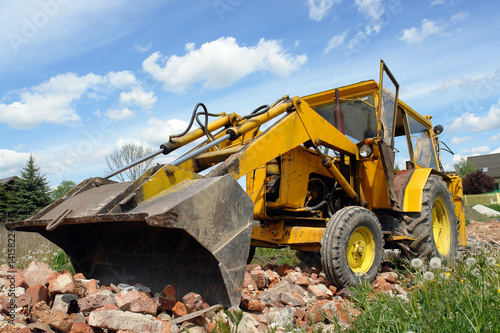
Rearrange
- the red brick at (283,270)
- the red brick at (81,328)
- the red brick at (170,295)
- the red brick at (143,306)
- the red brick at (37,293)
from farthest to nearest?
the red brick at (283,270) < the red brick at (170,295) < the red brick at (37,293) < the red brick at (143,306) < the red brick at (81,328)

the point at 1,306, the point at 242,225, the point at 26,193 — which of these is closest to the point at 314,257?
the point at 242,225

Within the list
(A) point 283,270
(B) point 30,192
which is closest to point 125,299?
(A) point 283,270

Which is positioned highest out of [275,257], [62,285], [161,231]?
[161,231]

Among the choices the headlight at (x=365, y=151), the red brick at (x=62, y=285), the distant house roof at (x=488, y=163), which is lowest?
the red brick at (x=62, y=285)

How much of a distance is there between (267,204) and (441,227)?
3.09 metres

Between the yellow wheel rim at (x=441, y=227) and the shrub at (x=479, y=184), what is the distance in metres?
42.2

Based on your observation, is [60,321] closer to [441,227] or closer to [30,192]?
[441,227]

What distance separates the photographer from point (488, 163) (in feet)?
188

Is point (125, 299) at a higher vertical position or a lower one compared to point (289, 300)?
higher

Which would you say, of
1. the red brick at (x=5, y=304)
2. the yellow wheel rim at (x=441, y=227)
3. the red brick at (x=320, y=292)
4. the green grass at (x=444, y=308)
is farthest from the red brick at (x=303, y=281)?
the yellow wheel rim at (x=441, y=227)

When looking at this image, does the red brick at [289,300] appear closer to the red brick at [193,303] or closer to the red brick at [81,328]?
the red brick at [193,303]

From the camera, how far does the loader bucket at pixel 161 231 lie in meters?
2.87

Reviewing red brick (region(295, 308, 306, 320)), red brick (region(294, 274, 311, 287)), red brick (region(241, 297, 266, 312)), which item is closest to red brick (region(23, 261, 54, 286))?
red brick (region(241, 297, 266, 312))

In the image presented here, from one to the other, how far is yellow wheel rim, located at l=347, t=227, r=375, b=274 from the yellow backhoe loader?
0.04ft
